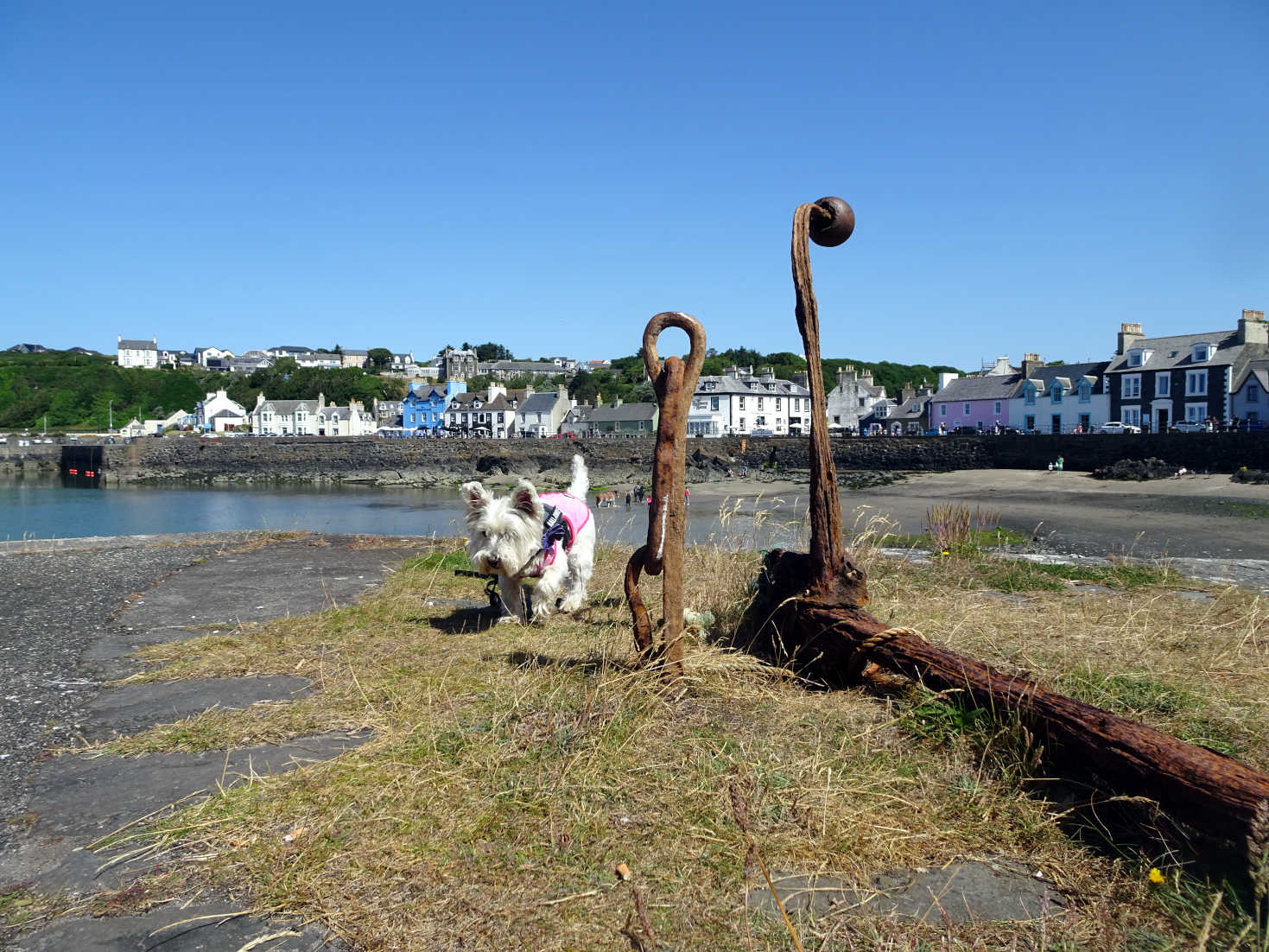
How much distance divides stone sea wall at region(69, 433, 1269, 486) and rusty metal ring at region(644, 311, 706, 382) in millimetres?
52287

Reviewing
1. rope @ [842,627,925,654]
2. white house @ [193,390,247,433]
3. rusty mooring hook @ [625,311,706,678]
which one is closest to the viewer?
rope @ [842,627,925,654]

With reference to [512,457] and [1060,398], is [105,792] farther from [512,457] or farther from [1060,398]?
[1060,398]

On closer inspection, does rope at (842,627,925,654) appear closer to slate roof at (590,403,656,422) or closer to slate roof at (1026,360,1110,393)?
slate roof at (1026,360,1110,393)

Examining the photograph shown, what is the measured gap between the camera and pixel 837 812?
3264mm

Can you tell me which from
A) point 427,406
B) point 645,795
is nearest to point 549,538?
point 645,795

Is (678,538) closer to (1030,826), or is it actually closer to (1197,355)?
(1030,826)

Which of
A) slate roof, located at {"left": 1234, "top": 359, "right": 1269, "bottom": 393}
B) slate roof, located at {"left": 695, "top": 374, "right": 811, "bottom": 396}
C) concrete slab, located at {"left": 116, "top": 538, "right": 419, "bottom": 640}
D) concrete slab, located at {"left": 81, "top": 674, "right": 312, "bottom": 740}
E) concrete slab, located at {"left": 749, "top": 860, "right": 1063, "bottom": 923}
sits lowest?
concrete slab, located at {"left": 116, "top": 538, "right": 419, "bottom": 640}

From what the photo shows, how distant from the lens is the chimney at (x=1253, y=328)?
51.2 m

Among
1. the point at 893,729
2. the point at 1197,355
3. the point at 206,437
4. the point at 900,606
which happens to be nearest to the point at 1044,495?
the point at 1197,355

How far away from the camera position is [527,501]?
Result: 6.55 m

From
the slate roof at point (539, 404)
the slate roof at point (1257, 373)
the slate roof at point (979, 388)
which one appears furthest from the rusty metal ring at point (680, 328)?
the slate roof at point (539, 404)

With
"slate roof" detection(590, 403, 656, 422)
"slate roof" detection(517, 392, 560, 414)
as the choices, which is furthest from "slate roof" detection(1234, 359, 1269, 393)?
"slate roof" detection(517, 392, 560, 414)

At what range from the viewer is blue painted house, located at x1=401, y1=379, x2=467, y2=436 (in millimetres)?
117688

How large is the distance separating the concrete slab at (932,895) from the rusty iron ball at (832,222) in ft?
12.7
